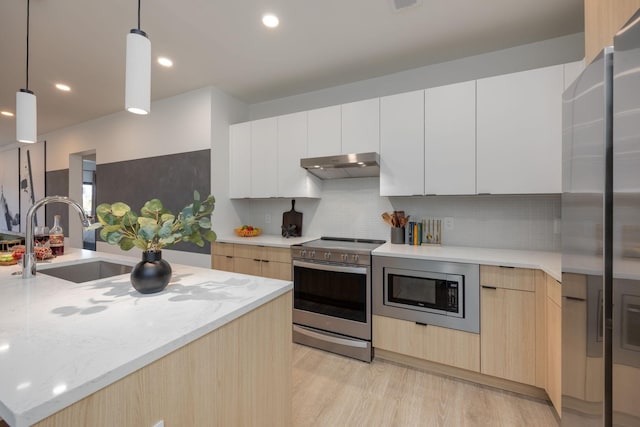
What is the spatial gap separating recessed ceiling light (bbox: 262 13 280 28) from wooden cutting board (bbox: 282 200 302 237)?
→ 1812mm

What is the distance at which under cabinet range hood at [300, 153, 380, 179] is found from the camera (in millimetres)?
2461

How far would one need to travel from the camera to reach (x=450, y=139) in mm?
2236

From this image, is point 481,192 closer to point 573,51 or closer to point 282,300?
point 573,51

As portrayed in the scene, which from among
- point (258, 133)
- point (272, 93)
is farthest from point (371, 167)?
point (272, 93)

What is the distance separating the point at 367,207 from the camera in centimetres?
292

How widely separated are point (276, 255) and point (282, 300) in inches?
59.8

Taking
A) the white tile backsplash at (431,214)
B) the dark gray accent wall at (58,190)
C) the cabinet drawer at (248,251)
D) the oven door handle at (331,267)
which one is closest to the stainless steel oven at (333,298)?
the oven door handle at (331,267)

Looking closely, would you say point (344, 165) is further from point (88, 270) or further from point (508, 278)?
point (88, 270)

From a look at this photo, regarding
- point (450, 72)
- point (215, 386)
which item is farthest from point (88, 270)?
point (450, 72)

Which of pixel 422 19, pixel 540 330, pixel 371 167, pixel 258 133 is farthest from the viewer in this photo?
pixel 258 133

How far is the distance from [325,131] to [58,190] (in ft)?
16.6

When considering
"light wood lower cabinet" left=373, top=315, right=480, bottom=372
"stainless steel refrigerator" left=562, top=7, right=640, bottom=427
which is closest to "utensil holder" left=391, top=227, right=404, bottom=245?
"light wood lower cabinet" left=373, top=315, right=480, bottom=372

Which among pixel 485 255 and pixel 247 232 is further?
pixel 247 232

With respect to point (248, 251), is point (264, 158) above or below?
above
